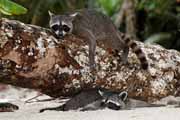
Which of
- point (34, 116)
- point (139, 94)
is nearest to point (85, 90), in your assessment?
point (139, 94)

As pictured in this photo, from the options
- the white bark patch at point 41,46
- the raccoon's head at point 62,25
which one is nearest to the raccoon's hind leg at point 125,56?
the raccoon's head at point 62,25

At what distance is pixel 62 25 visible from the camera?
773 centimetres

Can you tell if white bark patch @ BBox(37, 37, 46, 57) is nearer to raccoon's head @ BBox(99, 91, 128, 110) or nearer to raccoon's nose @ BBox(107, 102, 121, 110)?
raccoon's head @ BBox(99, 91, 128, 110)

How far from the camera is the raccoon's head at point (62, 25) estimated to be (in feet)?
25.0

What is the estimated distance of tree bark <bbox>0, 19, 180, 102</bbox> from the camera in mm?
7102

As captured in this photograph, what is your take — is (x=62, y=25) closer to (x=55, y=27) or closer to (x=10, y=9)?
(x=55, y=27)

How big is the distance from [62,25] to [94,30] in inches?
22.9

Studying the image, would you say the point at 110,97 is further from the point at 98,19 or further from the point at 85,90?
the point at 98,19

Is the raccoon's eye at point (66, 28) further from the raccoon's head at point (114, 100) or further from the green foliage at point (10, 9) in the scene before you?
the raccoon's head at point (114, 100)

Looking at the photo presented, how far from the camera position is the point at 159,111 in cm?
627

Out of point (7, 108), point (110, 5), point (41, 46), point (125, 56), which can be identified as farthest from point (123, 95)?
point (110, 5)

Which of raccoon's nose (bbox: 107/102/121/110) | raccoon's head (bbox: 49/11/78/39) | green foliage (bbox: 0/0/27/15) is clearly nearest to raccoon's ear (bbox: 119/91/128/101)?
raccoon's nose (bbox: 107/102/121/110)

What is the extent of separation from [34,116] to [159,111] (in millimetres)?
1412

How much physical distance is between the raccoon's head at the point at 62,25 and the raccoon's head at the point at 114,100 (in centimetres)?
105
